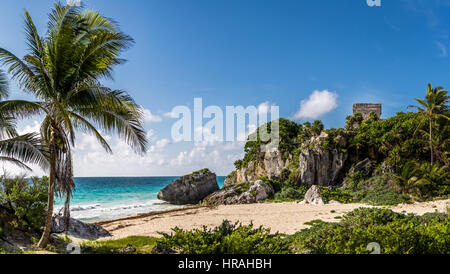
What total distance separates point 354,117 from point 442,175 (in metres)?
16.6

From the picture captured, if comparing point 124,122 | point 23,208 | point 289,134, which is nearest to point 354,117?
point 289,134

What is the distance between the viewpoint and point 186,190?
28297 millimetres

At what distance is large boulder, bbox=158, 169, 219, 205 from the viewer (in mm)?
28172

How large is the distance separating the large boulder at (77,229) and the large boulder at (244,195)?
43.3ft

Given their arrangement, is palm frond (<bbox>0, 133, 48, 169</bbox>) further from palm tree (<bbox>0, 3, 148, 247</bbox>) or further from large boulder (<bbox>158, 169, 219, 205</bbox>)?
large boulder (<bbox>158, 169, 219, 205</bbox>)

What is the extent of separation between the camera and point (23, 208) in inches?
285

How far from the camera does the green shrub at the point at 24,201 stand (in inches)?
284

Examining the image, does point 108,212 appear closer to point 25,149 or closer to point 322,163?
point 25,149

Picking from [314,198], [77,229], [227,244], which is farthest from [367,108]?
[227,244]

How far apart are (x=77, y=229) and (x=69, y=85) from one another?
19.7ft

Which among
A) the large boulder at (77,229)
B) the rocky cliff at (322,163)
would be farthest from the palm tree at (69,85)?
the rocky cliff at (322,163)

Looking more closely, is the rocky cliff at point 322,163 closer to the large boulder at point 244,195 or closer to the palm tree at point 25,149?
the large boulder at point 244,195
